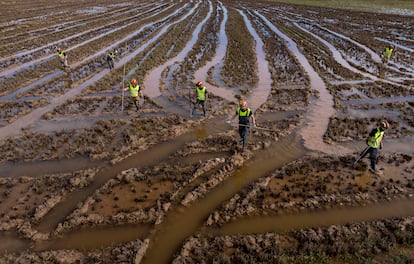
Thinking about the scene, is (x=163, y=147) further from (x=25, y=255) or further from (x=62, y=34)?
(x=62, y=34)

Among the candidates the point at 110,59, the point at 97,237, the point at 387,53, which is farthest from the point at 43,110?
the point at 387,53

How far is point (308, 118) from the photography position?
1471cm

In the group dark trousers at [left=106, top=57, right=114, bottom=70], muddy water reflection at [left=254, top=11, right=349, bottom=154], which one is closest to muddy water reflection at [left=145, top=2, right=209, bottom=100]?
dark trousers at [left=106, top=57, right=114, bottom=70]

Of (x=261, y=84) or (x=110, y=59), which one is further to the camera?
(x=110, y=59)

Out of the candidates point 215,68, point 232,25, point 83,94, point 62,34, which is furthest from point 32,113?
point 232,25

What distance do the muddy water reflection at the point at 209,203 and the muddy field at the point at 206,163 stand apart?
44mm

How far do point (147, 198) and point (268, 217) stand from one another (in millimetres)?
3892

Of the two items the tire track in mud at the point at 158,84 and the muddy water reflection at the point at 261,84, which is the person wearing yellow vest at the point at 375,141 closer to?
the muddy water reflection at the point at 261,84

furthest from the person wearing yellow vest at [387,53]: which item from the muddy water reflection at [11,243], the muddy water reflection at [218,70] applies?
the muddy water reflection at [11,243]

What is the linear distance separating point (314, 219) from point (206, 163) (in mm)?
4288

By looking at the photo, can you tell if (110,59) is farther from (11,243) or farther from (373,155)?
(373,155)

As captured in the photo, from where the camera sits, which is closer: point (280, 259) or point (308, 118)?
point (280, 259)

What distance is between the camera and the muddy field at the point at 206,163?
25.3 ft

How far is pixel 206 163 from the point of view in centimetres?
1098
